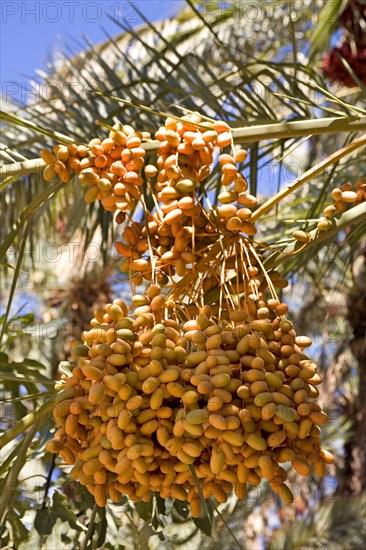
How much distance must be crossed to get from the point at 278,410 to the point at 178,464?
160 mm

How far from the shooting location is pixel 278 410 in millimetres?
1186

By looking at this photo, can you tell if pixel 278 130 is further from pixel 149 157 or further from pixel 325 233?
pixel 149 157

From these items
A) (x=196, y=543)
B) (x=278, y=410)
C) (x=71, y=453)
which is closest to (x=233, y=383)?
(x=278, y=410)

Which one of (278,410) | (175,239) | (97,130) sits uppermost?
Result: (97,130)

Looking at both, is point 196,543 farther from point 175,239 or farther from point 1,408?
point 175,239

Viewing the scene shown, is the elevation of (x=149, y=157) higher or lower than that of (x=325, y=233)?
higher

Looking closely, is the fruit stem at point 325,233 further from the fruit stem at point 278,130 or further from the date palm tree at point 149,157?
the fruit stem at point 278,130

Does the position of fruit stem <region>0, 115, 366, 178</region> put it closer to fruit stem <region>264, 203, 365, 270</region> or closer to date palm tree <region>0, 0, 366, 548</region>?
date palm tree <region>0, 0, 366, 548</region>

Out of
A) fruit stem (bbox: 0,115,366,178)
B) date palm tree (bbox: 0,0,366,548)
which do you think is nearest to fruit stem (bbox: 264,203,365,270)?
date palm tree (bbox: 0,0,366,548)

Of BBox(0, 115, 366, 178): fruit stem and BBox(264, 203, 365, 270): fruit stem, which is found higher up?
BBox(0, 115, 366, 178): fruit stem

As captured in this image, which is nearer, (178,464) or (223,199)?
(178,464)

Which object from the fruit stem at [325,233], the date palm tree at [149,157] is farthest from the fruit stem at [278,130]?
the fruit stem at [325,233]

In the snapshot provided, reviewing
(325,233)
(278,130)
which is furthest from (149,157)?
(325,233)

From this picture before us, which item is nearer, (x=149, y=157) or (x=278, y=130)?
(x=278, y=130)
